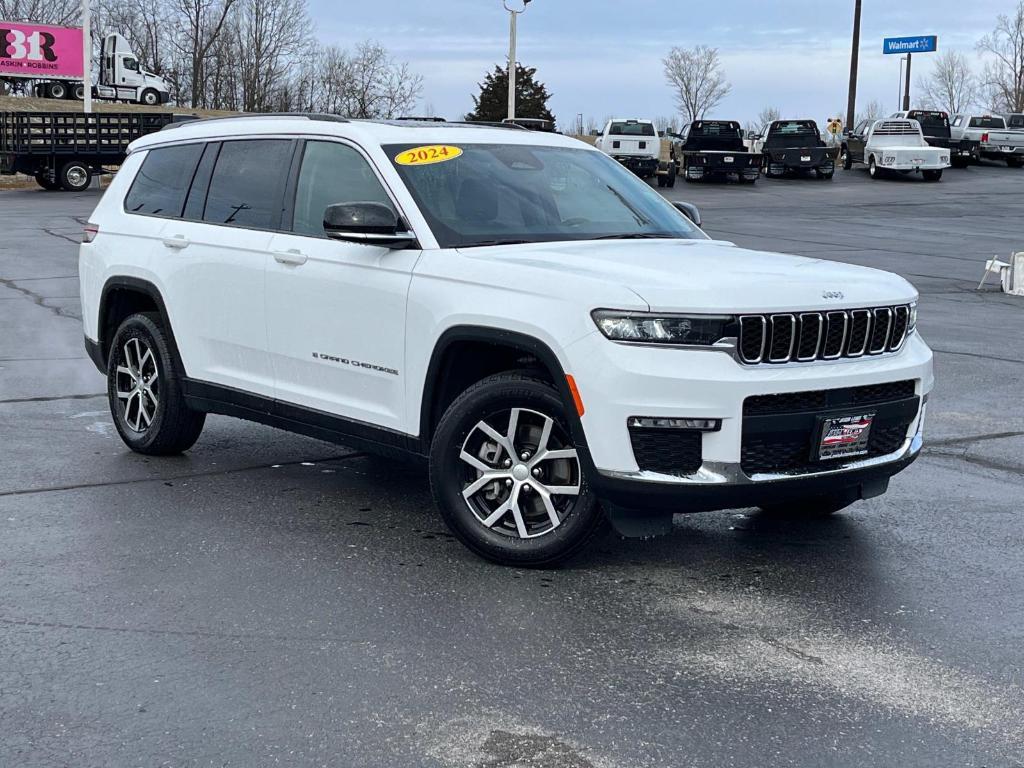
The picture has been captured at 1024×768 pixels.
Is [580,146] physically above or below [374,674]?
above

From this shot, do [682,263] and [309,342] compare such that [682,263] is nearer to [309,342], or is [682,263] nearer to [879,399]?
[879,399]

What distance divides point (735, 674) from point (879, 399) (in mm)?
1561

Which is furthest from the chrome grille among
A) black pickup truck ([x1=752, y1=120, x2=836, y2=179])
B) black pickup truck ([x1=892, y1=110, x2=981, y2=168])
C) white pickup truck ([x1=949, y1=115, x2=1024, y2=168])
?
white pickup truck ([x1=949, y1=115, x2=1024, y2=168])

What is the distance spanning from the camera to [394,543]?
592 cm

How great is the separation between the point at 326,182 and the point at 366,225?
86cm

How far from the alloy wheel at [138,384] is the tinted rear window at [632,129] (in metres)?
33.6

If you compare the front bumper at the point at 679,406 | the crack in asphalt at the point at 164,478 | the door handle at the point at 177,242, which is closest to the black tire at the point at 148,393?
the crack in asphalt at the point at 164,478

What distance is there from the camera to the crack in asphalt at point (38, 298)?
13952mm

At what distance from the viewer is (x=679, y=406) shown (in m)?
4.93

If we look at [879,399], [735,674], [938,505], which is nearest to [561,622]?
[735,674]

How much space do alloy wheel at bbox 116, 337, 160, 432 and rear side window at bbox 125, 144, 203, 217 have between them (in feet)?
2.54

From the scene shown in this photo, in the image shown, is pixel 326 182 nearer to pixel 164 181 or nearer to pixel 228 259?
pixel 228 259

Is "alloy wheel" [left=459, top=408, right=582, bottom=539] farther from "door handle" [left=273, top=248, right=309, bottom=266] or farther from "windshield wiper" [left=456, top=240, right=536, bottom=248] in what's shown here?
"door handle" [left=273, top=248, right=309, bottom=266]

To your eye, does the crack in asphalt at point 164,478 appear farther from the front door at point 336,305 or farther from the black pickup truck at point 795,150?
the black pickup truck at point 795,150
